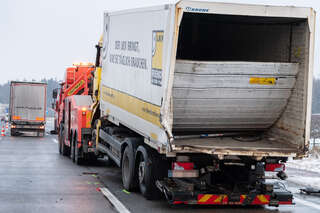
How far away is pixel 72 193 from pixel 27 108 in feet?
94.8

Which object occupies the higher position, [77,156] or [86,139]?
[86,139]

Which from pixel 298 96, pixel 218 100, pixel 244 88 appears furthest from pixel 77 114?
Answer: pixel 298 96

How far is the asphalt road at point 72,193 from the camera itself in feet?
36.4

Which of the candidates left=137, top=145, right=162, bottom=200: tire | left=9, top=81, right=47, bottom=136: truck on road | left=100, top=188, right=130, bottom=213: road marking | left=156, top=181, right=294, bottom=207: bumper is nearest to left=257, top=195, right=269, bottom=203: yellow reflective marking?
left=156, top=181, right=294, bottom=207: bumper

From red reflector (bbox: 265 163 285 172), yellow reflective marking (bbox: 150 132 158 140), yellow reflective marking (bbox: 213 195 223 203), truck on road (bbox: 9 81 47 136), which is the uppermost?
yellow reflective marking (bbox: 150 132 158 140)

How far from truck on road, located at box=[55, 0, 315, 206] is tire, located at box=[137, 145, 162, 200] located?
0.02 m

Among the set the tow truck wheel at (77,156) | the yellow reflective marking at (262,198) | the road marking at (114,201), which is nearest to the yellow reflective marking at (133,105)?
the road marking at (114,201)

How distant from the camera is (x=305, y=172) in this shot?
1808 centimetres

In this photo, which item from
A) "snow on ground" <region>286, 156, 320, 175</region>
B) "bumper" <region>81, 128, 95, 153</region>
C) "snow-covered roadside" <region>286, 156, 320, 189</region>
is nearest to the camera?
"snow-covered roadside" <region>286, 156, 320, 189</region>

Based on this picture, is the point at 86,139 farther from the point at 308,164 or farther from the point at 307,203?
the point at 307,203

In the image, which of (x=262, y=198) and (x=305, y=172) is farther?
(x=305, y=172)

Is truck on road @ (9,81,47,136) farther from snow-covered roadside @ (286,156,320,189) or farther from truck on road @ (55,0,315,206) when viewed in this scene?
truck on road @ (55,0,315,206)

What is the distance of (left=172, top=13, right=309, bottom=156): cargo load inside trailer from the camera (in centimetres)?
1080

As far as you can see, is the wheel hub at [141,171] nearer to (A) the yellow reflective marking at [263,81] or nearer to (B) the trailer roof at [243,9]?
(A) the yellow reflective marking at [263,81]
